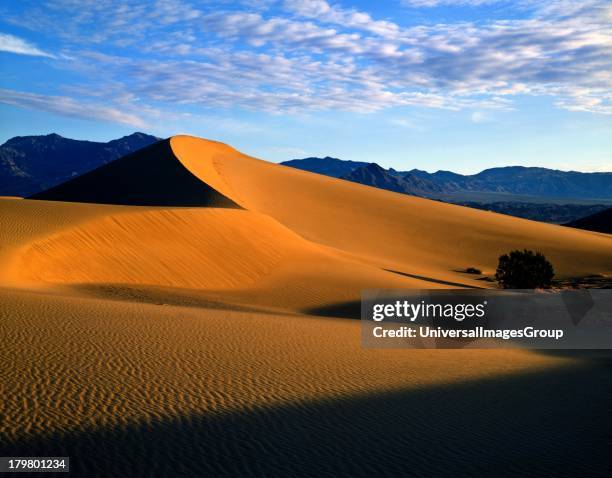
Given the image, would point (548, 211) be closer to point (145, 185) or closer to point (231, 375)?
point (145, 185)

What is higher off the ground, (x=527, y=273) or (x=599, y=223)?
(x=599, y=223)

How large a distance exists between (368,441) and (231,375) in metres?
3.14

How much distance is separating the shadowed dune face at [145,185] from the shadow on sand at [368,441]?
1187 inches

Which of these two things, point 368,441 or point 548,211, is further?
point 548,211

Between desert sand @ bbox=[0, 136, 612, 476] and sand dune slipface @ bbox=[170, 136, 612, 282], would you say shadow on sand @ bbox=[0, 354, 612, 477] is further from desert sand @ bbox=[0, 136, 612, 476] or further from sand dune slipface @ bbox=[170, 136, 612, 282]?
sand dune slipface @ bbox=[170, 136, 612, 282]

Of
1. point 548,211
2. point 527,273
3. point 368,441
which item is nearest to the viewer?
point 368,441

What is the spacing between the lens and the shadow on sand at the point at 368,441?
19.5 ft

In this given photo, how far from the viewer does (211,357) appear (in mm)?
10312

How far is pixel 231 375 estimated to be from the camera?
365 inches

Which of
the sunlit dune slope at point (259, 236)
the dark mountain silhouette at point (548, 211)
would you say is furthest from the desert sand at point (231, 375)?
the dark mountain silhouette at point (548, 211)

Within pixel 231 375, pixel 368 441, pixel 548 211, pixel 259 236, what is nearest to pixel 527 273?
pixel 259 236

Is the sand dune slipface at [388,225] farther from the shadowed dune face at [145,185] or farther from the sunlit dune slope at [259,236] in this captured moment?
the shadowed dune face at [145,185]

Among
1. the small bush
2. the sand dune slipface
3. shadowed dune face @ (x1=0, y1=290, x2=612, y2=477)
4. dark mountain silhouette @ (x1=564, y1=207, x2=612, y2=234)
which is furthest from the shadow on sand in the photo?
dark mountain silhouette @ (x1=564, y1=207, x2=612, y2=234)

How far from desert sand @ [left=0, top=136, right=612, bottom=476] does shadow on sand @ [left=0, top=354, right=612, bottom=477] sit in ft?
0.09
